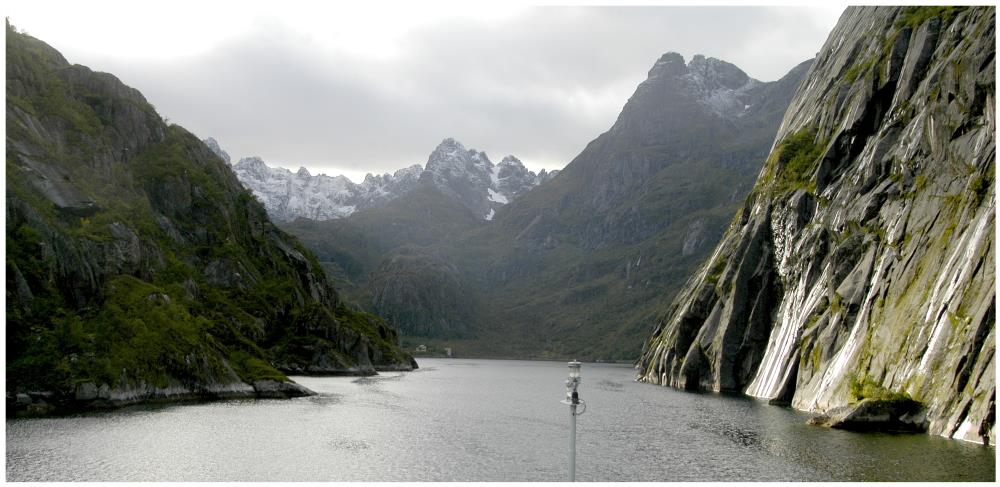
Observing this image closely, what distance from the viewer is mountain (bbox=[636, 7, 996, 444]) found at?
64.9m

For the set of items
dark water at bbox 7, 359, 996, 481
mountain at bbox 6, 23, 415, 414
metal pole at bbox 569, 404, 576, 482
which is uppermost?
mountain at bbox 6, 23, 415, 414

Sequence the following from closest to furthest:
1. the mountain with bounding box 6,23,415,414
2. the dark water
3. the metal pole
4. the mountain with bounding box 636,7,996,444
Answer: the metal pole < the dark water < the mountain with bounding box 636,7,996,444 < the mountain with bounding box 6,23,415,414

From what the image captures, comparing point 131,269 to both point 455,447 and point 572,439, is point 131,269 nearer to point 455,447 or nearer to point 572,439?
point 455,447

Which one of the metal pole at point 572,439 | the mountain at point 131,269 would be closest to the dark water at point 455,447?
the mountain at point 131,269

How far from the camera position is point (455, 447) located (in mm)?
61406

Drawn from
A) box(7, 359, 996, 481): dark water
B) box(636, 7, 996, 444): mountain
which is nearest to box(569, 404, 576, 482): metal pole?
box(7, 359, 996, 481): dark water

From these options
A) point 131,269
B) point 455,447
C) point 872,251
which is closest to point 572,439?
point 455,447

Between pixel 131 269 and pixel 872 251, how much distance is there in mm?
92467

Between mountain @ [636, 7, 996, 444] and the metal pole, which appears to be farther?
mountain @ [636, 7, 996, 444]

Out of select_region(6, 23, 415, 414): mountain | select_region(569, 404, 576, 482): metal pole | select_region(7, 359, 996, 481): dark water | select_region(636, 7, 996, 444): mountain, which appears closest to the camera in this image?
select_region(569, 404, 576, 482): metal pole

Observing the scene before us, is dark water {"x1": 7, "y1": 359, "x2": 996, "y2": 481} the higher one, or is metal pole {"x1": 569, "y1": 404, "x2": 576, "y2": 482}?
metal pole {"x1": 569, "y1": 404, "x2": 576, "y2": 482}

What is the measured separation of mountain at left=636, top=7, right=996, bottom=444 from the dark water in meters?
6.96

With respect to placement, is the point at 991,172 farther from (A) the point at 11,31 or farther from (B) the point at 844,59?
(A) the point at 11,31

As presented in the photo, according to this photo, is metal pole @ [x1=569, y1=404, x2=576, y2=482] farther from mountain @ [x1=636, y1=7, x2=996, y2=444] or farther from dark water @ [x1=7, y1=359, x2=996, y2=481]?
mountain @ [x1=636, y1=7, x2=996, y2=444]
